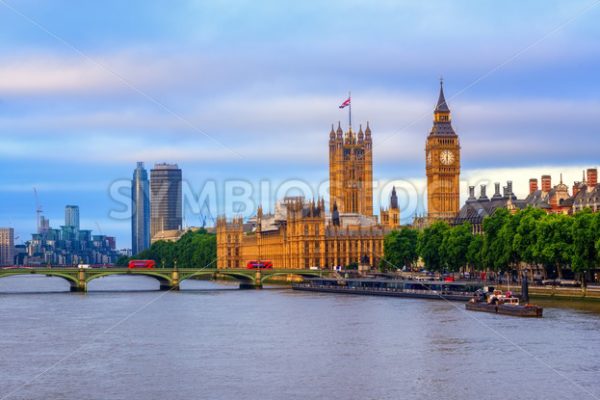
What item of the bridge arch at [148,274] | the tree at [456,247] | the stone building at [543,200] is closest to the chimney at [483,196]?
the stone building at [543,200]

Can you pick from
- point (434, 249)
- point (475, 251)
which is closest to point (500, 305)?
point (475, 251)

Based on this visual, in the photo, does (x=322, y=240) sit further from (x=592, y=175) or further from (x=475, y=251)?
(x=475, y=251)

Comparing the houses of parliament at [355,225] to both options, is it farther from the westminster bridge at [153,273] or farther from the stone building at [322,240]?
the westminster bridge at [153,273]

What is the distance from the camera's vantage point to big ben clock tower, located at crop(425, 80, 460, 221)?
191 m

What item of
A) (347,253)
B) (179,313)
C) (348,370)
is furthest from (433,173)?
(348,370)

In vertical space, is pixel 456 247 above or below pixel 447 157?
below

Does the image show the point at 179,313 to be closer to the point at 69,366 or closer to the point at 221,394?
the point at 69,366

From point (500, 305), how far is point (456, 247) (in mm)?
43003

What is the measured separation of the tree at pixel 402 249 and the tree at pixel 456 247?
20159mm

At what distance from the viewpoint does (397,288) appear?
120000 mm

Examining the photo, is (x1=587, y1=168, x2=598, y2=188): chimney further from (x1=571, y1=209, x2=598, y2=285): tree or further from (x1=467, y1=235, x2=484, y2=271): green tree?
(x1=571, y1=209, x2=598, y2=285): tree

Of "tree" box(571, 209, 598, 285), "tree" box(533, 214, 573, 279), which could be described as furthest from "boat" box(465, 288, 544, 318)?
"tree" box(533, 214, 573, 279)

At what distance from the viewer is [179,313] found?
9281 cm

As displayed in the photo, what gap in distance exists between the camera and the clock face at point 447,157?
632 feet
